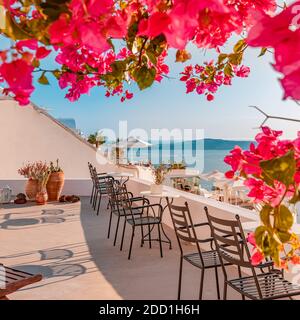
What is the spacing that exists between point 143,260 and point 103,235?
4.74 feet

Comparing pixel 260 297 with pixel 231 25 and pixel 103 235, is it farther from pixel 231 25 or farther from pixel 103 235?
pixel 103 235

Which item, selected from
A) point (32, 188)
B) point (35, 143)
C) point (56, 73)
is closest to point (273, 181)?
point (56, 73)

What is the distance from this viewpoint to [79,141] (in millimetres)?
12352

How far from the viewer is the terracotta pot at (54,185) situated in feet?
29.4

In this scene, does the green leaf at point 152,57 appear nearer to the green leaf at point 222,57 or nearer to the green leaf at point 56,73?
the green leaf at point 56,73

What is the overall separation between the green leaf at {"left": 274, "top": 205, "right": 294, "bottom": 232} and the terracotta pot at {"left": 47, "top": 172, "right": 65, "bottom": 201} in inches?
344

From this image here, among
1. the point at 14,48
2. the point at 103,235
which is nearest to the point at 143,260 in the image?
the point at 103,235

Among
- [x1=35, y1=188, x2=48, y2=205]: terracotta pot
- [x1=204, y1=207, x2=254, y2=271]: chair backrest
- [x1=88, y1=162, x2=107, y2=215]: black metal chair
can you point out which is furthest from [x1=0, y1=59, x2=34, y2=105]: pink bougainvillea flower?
[x1=35, y1=188, x2=48, y2=205]: terracotta pot

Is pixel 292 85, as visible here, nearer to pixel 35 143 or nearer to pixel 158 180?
pixel 158 180

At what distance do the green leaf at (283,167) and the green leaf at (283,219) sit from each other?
2.5 inches

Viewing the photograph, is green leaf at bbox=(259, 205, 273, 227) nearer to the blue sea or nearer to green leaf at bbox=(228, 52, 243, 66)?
the blue sea

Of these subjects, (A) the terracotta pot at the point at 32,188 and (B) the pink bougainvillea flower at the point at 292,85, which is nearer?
(B) the pink bougainvillea flower at the point at 292,85

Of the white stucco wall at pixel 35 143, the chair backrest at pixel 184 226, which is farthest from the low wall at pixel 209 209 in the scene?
the white stucco wall at pixel 35 143

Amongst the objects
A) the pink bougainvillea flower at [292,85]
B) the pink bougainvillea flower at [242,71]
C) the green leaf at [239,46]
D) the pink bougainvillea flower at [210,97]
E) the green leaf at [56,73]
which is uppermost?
the pink bougainvillea flower at [242,71]
